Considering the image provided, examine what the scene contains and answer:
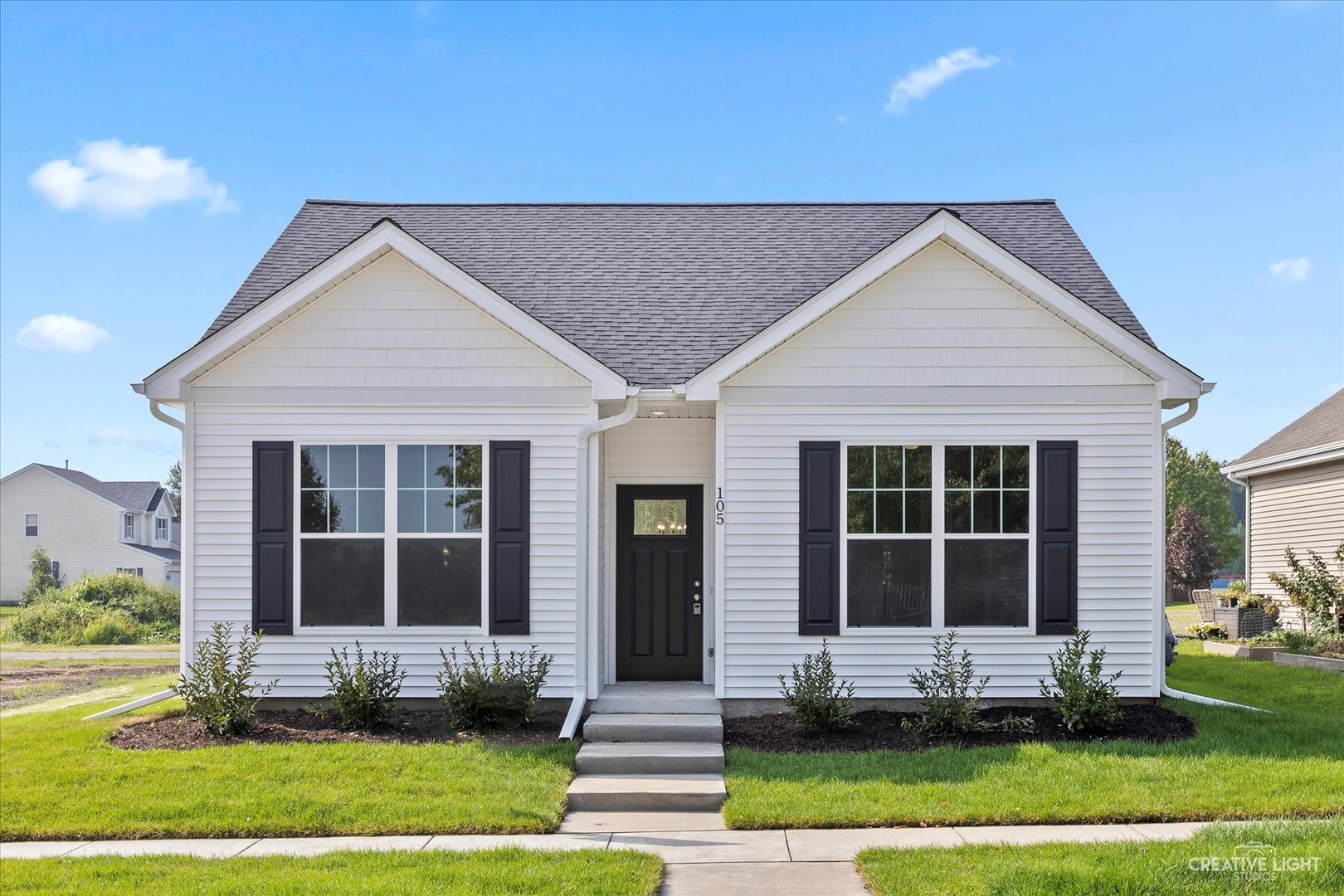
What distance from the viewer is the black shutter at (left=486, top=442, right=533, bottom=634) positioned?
9852mm

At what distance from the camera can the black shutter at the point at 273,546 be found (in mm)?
9922

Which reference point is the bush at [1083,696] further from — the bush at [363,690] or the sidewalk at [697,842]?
the bush at [363,690]

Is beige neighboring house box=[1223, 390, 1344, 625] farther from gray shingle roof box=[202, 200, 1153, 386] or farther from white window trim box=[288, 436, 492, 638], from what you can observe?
white window trim box=[288, 436, 492, 638]

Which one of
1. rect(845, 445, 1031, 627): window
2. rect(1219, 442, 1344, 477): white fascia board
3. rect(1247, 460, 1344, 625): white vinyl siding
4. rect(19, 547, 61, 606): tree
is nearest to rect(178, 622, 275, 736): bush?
rect(845, 445, 1031, 627): window

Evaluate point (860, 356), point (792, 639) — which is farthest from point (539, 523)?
point (860, 356)

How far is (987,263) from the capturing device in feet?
32.6

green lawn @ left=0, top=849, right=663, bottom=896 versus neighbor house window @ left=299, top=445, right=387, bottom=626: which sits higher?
neighbor house window @ left=299, top=445, right=387, bottom=626

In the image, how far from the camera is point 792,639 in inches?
390

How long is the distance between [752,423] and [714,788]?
3586 millimetres

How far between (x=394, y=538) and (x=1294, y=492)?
16873 millimetres

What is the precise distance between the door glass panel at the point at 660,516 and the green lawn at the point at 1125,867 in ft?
16.8

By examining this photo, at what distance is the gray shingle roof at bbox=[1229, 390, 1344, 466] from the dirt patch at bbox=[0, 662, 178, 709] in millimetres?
20334

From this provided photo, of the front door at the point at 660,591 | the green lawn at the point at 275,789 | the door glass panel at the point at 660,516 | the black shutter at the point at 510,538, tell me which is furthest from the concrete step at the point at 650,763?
the door glass panel at the point at 660,516

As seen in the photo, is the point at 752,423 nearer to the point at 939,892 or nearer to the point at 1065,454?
the point at 1065,454
